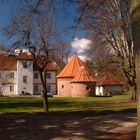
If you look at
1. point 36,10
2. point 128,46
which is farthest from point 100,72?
point 36,10

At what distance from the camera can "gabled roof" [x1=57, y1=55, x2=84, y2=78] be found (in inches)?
2776

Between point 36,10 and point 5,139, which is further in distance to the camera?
point 5,139

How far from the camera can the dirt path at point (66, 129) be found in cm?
1416

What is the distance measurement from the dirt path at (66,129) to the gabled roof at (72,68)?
5079 centimetres

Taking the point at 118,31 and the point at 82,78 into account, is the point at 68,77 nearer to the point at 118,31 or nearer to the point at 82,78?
the point at 82,78

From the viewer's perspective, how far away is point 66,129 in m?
16.1

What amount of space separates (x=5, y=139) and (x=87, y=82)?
51.7 m

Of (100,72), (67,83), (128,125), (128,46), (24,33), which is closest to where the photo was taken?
(128,125)

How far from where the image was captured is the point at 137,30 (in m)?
8.38

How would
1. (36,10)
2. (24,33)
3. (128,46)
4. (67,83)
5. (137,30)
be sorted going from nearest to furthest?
(137,30)
(36,10)
(24,33)
(128,46)
(67,83)

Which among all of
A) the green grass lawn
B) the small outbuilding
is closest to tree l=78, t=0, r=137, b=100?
the green grass lawn

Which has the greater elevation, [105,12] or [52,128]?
[105,12]

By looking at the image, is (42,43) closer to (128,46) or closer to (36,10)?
(128,46)

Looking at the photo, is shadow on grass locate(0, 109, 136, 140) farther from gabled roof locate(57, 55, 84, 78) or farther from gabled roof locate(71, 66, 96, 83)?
gabled roof locate(57, 55, 84, 78)
